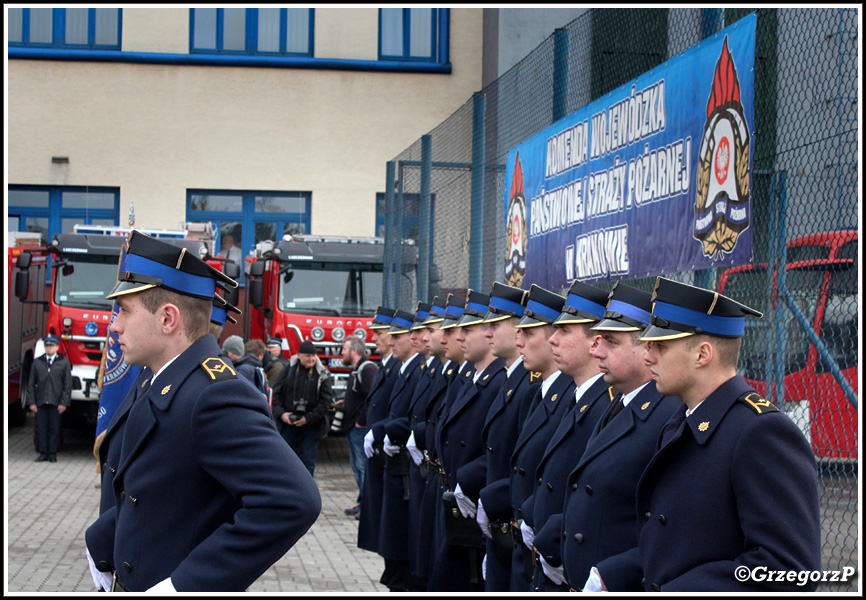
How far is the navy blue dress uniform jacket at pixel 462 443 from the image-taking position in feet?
21.0

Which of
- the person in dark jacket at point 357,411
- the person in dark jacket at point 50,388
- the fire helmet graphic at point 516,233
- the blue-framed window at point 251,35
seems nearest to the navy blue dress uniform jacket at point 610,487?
the fire helmet graphic at point 516,233

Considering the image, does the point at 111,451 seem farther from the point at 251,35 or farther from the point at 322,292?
the point at 251,35

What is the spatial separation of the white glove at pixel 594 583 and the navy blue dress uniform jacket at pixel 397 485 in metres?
4.99

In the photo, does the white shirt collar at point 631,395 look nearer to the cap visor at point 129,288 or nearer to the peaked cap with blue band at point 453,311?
the cap visor at point 129,288

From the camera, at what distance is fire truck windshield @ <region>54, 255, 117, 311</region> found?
15.3 metres

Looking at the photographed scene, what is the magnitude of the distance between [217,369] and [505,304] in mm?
3664

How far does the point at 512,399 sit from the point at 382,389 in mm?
4250

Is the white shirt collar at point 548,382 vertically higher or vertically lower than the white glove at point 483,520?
higher

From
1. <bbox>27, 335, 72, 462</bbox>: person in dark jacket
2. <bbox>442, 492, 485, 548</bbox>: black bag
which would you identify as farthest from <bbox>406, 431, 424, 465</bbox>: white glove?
<bbox>27, 335, 72, 462</bbox>: person in dark jacket

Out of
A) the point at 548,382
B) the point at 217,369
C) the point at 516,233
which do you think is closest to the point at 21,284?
the point at 516,233

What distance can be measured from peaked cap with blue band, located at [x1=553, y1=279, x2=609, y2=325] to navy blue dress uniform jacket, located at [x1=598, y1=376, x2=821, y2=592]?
162 centimetres

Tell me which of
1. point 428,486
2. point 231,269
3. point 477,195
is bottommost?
point 428,486

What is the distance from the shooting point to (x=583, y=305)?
4.79 m

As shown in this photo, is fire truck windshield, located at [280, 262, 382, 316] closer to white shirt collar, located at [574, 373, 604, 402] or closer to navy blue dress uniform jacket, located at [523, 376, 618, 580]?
white shirt collar, located at [574, 373, 604, 402]
